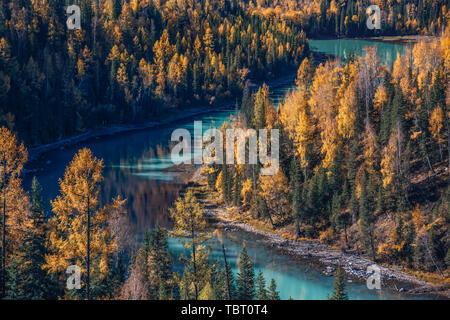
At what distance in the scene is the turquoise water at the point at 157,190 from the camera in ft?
147

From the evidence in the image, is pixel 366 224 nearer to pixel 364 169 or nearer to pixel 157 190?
pixel 364 169

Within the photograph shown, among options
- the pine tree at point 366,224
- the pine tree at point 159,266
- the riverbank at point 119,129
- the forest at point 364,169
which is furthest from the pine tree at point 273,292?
the riverbank at point 119,129

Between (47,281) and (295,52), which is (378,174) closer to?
(47,281)

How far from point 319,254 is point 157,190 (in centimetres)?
3081

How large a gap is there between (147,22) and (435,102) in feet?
392

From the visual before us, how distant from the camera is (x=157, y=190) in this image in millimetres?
74062

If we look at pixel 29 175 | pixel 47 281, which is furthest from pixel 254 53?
pixel 47 281

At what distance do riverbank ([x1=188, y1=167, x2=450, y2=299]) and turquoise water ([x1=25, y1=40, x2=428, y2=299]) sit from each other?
1.40 m

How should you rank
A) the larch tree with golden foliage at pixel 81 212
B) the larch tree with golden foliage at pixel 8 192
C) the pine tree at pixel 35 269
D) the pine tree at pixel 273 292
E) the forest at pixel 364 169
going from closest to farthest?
the larch tree with golden foliage at pixel 81 212, the pine tree at pixel 35 269, the larch tree with golden foliage at pixel 8 192, the pine tree at pixel 273 292, the forest at pixel 364 169

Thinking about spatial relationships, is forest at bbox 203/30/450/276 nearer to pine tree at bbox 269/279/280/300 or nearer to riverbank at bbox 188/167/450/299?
riverbank at bbox 188/167/450/299

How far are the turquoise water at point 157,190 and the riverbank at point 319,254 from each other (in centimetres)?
140

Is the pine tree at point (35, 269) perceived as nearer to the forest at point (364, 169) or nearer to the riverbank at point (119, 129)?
the forest at point (364, 169)

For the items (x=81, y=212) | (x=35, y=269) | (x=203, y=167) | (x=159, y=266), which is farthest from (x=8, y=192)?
(x=203, y=167)
